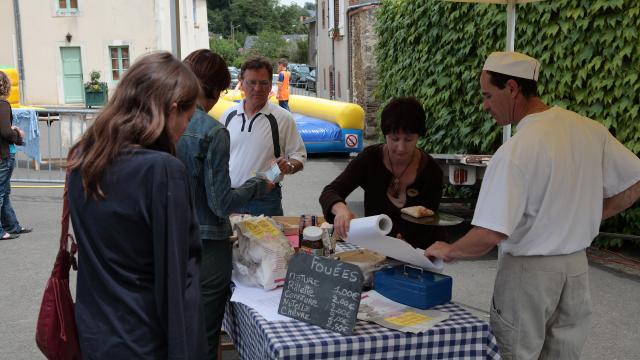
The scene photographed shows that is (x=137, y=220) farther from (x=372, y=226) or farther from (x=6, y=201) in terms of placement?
(x=6, y=201)

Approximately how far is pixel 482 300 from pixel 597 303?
3.05 ft

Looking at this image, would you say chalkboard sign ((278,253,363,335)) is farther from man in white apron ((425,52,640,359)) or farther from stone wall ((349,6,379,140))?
stone wall ((349,6,379,140))

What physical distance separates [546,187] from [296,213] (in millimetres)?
6185

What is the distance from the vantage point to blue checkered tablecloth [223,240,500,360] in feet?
6.91

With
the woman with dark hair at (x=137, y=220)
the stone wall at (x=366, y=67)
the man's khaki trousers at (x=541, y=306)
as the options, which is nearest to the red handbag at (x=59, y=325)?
the woman with dark hair at (x=137, y=220)

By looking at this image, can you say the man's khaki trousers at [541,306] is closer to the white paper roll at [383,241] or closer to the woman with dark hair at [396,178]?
the white paper roll at [383,241]

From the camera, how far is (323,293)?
224 centimetres

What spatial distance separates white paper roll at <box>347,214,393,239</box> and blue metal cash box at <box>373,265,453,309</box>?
0.25 metres

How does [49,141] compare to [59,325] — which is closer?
[59,325]

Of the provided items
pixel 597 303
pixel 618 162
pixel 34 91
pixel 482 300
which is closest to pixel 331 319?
pixel 618 162

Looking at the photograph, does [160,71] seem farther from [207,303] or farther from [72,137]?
[72,137]

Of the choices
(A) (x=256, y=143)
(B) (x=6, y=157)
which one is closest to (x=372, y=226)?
(A) (x=256, y=143)

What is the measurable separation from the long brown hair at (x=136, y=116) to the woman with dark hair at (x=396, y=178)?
121 centimetres

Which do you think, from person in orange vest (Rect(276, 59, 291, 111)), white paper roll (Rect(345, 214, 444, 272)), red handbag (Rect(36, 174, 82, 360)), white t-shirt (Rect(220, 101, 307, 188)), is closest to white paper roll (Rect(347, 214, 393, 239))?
white paper roll (Rect(345, 214, 444, 272))
